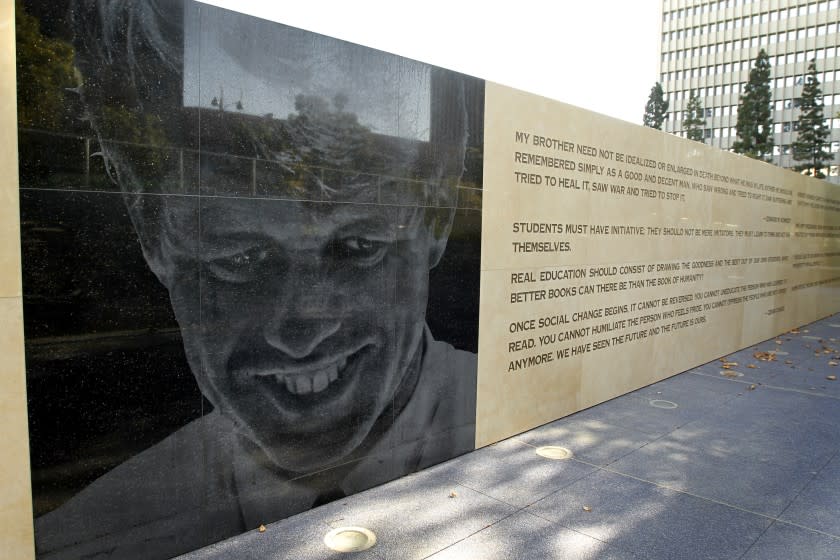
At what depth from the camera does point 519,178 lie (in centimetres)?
640

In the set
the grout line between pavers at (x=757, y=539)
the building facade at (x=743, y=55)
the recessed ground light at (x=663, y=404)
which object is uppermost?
the building facade at (x=743, y=55)

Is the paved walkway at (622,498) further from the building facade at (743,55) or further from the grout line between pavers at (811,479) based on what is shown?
the building facade at (743,55)

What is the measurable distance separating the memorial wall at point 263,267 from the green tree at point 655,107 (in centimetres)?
7151

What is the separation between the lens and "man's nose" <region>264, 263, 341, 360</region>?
4.39 meters

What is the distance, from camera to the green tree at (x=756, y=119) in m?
58.6

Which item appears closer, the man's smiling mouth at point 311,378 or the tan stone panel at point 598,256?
the man's smiling mouth at point 311,378

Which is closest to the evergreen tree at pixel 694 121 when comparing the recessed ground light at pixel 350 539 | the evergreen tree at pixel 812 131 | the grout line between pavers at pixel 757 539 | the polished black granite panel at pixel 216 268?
the evergreen tree at pixel 812 131

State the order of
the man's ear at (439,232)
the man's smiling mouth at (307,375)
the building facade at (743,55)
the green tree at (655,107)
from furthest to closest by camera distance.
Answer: the building facade at (743,55) → the green tree at (655,107) → the man's ear at (439,232) → the man's smiling mouth at (307,375)

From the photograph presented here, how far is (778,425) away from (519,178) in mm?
4366

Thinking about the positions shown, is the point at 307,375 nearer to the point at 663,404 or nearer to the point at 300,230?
the point at 300,230

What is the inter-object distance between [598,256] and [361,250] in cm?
390

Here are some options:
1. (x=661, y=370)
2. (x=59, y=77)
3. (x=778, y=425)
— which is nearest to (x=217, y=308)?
(x=59, y=77)

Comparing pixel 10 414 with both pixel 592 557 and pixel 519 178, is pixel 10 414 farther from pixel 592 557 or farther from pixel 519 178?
pixel 519 178

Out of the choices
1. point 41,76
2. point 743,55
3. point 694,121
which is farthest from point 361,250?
point 743,55
